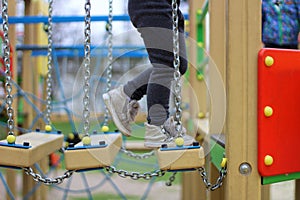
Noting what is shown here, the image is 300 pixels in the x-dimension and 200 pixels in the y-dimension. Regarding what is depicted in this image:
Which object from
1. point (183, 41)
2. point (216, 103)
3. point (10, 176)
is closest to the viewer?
point (183, 41)

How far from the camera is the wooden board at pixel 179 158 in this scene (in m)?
0.93

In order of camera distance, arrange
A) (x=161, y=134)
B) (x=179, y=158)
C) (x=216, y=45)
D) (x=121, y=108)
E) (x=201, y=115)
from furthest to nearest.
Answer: (x=201, y=115)
(x=216, y=45)
(x=121, y=108)
(x=161, y=134)
(x=179, y=158)

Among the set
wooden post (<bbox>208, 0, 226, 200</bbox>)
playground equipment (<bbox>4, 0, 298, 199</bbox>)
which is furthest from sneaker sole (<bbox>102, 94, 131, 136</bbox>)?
wooden post (<bbox>208, 0, 226, 200</bbox>)

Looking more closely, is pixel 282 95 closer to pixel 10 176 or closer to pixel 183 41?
pixel 183 41

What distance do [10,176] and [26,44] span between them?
33.7 inches

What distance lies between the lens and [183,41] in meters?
1.15

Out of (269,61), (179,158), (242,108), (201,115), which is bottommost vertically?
(201,115)

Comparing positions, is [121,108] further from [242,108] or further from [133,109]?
[242,108]

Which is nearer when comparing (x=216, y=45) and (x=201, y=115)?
(x=216, y=45)

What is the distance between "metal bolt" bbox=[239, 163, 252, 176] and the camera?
38.1 inches

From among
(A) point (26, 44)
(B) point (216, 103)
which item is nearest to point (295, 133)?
(B) point (216, 103)

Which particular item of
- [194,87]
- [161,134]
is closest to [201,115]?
[194,87]

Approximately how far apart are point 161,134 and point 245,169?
0.75ft

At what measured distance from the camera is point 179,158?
0.93 meters
